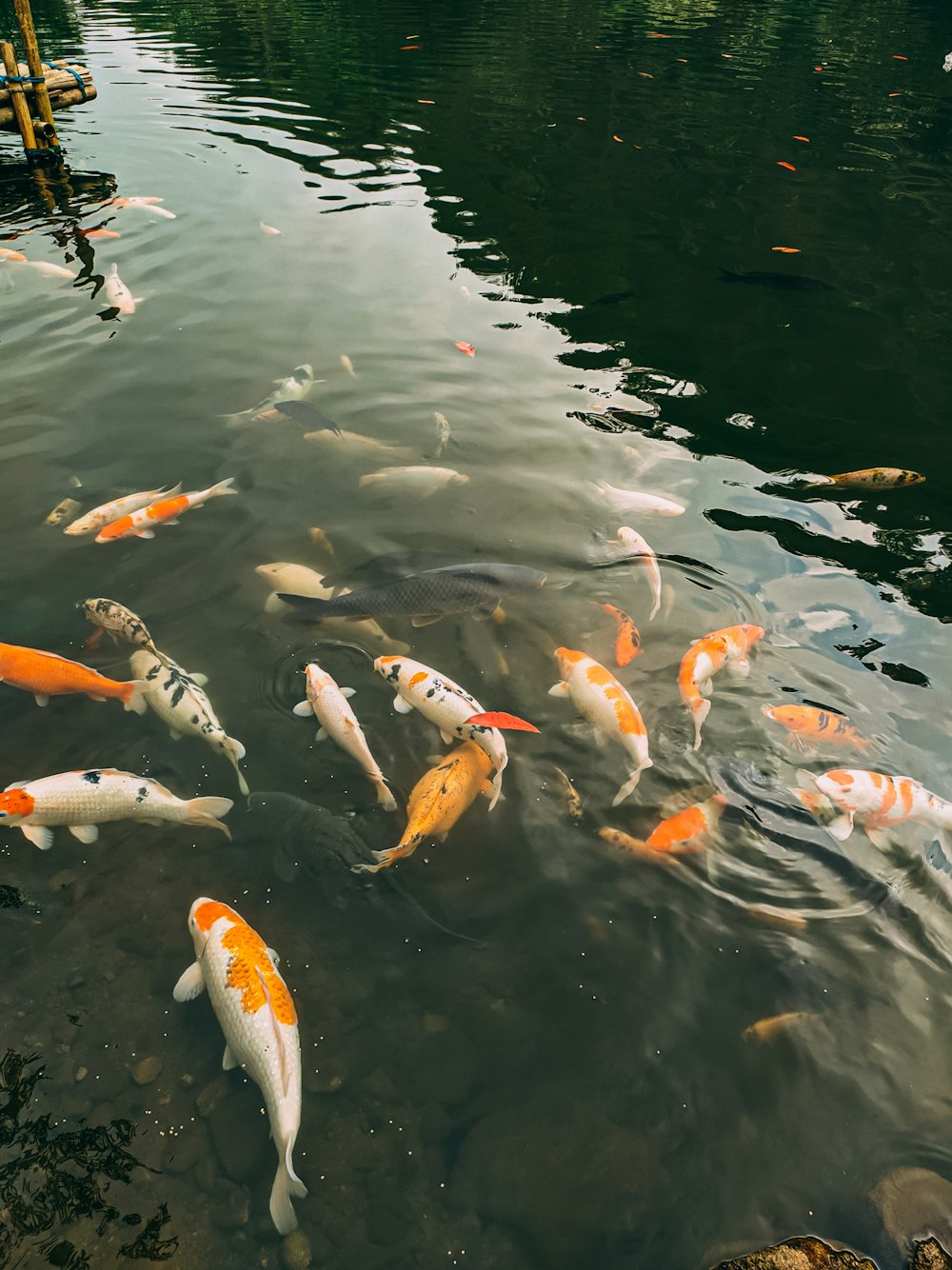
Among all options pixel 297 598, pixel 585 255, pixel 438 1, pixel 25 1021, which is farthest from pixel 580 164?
pixel 438 1

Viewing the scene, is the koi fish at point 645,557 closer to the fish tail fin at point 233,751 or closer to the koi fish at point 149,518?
the fish tail fin at point 233,751

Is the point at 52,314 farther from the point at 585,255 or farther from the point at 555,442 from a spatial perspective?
the point at 585,255

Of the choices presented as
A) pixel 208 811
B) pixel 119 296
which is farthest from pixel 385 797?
pixel 119 296

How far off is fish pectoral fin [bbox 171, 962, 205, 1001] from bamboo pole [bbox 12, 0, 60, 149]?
16.0m

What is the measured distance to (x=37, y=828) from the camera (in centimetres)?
407

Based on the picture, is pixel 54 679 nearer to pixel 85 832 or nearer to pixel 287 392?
pixel 85 832

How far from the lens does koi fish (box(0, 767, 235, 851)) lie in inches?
157

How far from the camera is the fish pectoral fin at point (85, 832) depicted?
410 centimetres

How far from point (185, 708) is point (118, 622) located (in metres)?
1.07

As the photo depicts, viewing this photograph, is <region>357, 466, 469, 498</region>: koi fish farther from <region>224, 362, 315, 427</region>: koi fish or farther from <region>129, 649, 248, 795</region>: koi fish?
<region>129, 649, 248, 795</region>: koi fish

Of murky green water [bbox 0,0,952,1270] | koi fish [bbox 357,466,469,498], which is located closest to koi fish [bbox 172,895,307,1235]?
murky green water [bbox 0,0,952,1270]

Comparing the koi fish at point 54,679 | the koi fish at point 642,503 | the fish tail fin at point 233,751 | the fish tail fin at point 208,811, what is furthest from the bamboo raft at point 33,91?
the fish tail fin at point 208,811

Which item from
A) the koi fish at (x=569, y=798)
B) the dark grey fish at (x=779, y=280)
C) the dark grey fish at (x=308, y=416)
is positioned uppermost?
the dark grey fish at (x=779, y=280)

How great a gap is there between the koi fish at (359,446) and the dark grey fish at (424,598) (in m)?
2.27
